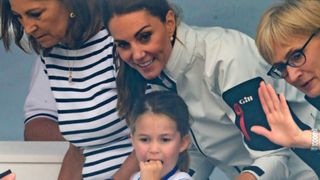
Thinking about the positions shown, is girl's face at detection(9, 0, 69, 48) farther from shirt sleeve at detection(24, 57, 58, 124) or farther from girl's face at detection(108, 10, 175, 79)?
shirt sleeve at detection(24, 57, 58, 124)

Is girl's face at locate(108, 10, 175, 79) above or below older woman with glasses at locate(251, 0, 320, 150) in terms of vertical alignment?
above

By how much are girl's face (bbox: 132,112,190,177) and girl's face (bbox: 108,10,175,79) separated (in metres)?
0.21

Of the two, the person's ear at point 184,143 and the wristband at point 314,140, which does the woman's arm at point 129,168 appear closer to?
the person's ear at point 184,143

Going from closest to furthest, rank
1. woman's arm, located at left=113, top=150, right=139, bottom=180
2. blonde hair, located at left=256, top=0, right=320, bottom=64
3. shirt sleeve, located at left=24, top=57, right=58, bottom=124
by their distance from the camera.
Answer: blonde hair, located at left=256, top=0, right=320, bottom=64, woman's arm, located at left=113, top=150, right=139, bottom=180, shirt sleeve, located at left=24, top=57, right=58, bottom=124

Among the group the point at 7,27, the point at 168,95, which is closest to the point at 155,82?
the point at 168,95

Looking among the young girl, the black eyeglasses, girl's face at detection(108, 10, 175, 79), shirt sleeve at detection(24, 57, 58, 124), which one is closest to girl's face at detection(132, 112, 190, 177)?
the young girl

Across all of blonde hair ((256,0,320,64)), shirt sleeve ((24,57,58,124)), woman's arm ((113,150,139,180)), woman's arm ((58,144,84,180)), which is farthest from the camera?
shirt sleeve ((24,57,58,124))

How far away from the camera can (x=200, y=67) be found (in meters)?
3.46

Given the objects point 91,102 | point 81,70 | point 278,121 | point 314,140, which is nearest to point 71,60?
point 81,70

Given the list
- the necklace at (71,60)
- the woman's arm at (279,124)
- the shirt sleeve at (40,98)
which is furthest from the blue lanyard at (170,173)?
the shirt sleeve at (40,98)

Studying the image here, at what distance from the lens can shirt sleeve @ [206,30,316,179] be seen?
337cm

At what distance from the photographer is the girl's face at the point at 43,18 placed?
11.6ft

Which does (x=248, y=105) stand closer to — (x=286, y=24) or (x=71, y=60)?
(x=286, y=24)

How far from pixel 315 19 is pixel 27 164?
1.31 metres
